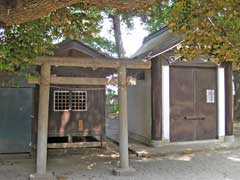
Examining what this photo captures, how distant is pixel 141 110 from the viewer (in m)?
12.0

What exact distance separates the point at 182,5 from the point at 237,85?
56.6ft

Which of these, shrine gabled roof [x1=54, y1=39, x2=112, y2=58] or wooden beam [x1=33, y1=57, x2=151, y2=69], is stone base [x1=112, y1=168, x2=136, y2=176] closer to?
wooden beam [x1=33, y1=57, x2=151, y2=69]

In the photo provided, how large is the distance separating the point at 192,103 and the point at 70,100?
171 inches

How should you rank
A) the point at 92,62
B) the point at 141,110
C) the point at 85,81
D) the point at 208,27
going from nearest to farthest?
the point at 208,27, the point at 92,62, the point at 85,81, the point at 141,110

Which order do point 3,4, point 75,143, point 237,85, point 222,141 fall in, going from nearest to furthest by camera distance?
point 3,4, point 75,143, point 222,141, point 237,85

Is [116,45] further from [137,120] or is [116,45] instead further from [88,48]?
[88,48]

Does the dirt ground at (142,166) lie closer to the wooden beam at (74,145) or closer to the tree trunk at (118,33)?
the wooden beam at (74,145)

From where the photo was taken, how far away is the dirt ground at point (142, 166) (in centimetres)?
721

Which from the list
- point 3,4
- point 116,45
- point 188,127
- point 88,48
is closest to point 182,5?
point 3,4

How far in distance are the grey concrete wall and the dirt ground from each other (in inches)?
79.3

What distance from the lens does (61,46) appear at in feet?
28.0

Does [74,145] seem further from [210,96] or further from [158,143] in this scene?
[210,96]

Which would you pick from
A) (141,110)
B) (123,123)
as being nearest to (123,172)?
(123,123)

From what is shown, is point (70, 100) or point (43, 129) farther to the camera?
point (70, 100)
